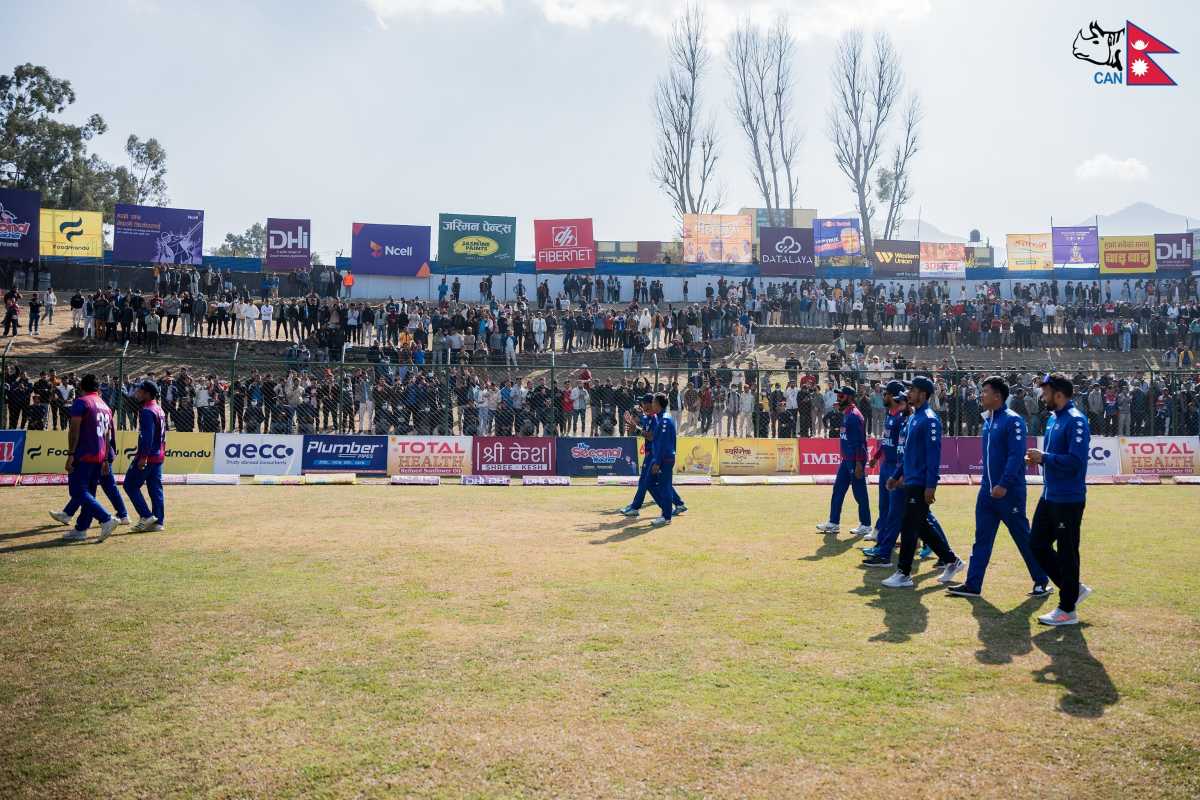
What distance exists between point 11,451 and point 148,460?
33.2 feet

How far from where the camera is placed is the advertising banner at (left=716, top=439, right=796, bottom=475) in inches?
835

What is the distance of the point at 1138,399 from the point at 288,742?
83.9 ft

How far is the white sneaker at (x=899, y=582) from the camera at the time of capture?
872cm

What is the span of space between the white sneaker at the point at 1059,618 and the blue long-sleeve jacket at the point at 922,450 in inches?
66.7

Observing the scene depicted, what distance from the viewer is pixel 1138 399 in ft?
78.5

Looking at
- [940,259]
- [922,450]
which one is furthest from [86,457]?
[940,259]

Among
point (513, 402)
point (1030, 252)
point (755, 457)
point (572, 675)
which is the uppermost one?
point (1030, 252)

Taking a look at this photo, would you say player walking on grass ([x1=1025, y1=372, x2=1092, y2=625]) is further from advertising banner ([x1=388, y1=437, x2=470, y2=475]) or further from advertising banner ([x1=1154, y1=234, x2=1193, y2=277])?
advertising banner ([x1=1154, y1=234, x2=1193, y2=277])

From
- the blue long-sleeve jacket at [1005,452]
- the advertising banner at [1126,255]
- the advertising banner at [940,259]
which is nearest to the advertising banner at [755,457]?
the blue long-sleeve jacket at [1005,452]

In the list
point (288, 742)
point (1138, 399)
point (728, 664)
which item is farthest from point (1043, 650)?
point (1138, 399)

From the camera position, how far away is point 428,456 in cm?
2025

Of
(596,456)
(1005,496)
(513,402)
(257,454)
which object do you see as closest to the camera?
(1005,496)

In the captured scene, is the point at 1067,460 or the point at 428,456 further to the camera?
the point at 428,456

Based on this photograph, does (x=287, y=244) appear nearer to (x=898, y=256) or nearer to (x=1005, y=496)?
(x=898, y=256)
